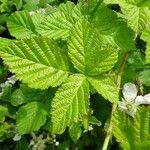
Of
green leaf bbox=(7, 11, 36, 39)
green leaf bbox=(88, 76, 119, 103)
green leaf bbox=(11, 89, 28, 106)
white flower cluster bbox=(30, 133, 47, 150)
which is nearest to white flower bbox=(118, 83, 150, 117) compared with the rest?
green leaf bbox=(88, 76, 119, 103)

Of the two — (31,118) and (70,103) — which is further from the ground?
(70,103)

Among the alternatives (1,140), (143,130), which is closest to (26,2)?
(1,140)

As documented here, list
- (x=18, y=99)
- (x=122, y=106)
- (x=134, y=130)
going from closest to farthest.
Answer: (x=134, y=130), (x=122, y=106), (x=18, y=99)

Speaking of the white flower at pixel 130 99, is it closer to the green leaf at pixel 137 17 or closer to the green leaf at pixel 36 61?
the green leaf at pixel 137 17

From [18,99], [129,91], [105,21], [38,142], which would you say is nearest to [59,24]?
[105,21]

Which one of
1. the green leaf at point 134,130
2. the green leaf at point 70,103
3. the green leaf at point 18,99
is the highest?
the green leaf at point 134,130

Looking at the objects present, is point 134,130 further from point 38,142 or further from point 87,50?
point 38,142

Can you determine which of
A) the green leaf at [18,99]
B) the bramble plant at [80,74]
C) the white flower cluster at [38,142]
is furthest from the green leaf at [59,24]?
the white flower cluster at [38,142]

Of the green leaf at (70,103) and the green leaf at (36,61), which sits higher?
the green leaf at (36,61)
